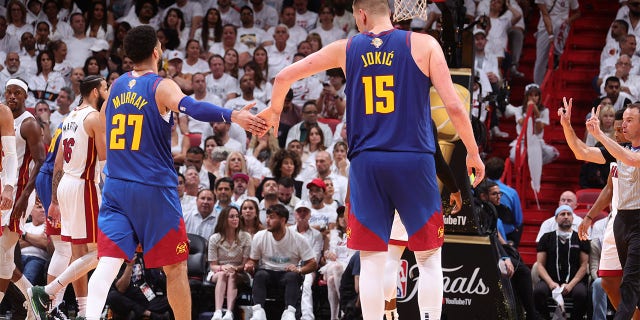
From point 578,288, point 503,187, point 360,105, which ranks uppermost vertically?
point 360,105

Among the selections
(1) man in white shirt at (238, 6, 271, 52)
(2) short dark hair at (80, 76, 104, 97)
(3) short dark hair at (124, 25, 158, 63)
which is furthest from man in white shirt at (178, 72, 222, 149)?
(3) short dark hair at (124, 25, 158, 63)

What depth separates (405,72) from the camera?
5.96 m

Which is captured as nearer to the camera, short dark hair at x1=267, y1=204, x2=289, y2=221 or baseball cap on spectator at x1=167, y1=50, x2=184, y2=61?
short dark hair at x1=267, y1=204, x2=289, y2=221

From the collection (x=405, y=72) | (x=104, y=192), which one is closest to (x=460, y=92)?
(x=405, y=72)

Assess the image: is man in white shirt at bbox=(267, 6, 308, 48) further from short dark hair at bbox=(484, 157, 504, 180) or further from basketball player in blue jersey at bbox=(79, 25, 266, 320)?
basketball player in blue jersey at bbox=(79, 25, 266, 320)

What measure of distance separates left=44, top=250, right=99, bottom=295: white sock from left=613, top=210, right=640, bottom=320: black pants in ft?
14.4

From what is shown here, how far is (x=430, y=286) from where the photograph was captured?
6070 mm

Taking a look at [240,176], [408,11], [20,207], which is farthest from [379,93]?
[240,176]

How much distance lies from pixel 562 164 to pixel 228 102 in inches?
212

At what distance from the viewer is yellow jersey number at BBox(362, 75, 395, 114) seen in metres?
5.98

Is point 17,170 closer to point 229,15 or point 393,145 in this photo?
point 393,145

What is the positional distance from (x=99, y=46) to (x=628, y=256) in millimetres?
10864

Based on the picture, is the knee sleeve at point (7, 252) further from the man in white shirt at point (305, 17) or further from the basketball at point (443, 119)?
the man in white shirt at point (305, 17)

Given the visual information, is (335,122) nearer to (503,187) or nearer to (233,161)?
(233,161)
